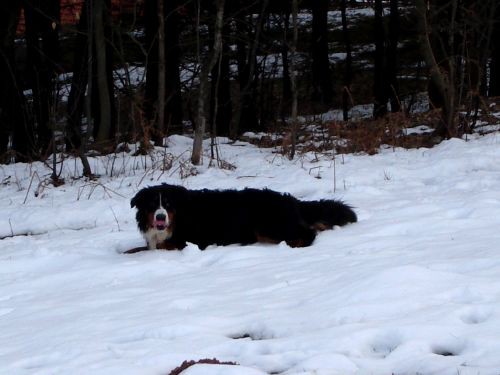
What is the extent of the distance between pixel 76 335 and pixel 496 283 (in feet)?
9.26

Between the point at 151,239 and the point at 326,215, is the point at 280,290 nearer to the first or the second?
the point at 326,215

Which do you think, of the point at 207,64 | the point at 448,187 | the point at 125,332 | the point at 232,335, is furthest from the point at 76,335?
the point at 207,64

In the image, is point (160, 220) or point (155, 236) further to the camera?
point (155, 236)

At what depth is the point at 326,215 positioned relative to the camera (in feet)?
26.9

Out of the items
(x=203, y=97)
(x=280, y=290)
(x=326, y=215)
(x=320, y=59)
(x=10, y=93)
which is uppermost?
(x=320, y=59)

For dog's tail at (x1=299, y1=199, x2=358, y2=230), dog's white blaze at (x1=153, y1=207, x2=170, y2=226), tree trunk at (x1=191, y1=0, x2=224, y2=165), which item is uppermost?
tree trunk at (x1=191, y1=0, x2=224, y2=165)

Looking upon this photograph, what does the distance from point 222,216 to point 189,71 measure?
1612cm

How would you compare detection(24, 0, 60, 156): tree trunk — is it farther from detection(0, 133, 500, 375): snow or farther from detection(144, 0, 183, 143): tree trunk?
detection(0, 133, 500, 375): snow

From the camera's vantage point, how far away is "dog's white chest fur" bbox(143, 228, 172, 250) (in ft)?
26.5

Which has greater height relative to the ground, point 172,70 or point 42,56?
point 42,56

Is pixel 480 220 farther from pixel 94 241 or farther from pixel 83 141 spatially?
pixel 83 141

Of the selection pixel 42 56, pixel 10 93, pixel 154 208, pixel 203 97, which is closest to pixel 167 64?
pixel 42 56

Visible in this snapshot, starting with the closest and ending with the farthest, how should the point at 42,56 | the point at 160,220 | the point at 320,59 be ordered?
the point at 160,220 → the point at 42,56 → the point at 320,59

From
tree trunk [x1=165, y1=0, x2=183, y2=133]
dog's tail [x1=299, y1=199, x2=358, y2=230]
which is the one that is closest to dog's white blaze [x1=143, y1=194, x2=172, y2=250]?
dog's tail [x1=299, y1=199, x2=358, y2=230]
